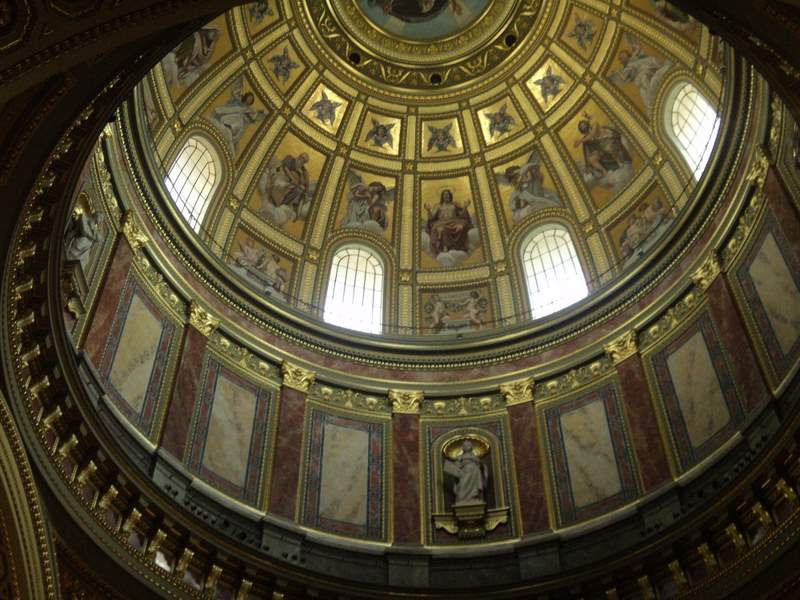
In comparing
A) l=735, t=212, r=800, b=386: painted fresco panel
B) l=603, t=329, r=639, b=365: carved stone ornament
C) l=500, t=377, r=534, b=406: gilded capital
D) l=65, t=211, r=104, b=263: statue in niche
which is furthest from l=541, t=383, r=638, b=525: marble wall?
l=65, t=211, r=104, b=263: statue in niche

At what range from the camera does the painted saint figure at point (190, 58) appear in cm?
2370

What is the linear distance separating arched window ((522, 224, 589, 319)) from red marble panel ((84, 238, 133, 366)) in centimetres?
1108

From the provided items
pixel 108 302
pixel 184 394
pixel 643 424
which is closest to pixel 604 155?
pixel 643 424

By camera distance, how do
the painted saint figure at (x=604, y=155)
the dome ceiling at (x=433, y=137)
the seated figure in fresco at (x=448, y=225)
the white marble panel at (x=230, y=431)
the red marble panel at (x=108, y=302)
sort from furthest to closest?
the seated figure in fresco at (x=448, y=225) → the painted saint figure at (x=604, y=155) → the dome ceiling at (x=433, y=137) → the white marble panel at (x=230, y=431) → the red marble panel at (x=108, y=302)

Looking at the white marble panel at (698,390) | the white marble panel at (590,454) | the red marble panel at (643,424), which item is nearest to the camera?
the white marble panel at (698,390)

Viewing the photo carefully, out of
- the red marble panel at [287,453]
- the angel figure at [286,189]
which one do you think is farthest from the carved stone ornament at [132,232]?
the angel figure at [286,189]

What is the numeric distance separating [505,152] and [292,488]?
12.9 m

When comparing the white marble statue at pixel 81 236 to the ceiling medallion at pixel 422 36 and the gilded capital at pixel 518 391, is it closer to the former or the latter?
the gilded capital at pixel 518 391

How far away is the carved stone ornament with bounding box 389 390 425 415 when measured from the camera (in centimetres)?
2297

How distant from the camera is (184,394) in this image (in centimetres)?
1994

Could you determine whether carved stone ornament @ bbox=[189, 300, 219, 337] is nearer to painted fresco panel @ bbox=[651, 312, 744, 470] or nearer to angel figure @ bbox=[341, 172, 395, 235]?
angel figure @ bbox=[341, 172, 395, 235]

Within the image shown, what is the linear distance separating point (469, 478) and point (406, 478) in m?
1.42

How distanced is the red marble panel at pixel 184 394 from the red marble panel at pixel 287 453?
2169mm

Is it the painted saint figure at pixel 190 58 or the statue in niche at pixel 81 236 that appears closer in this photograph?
the statue in niche at pixel 81 236
